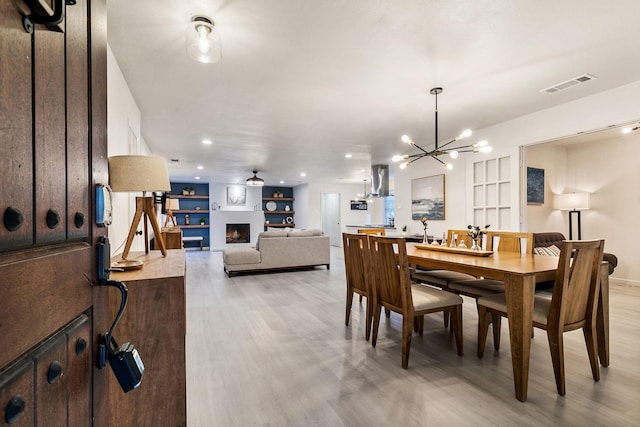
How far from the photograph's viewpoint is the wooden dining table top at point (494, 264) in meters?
2.05

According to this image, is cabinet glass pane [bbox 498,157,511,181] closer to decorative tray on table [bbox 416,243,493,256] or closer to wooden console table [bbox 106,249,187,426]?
decorative tray on table [bbox 416,243,493,256]

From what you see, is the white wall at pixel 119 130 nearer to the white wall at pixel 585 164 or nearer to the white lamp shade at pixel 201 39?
the white lamp shade at pixel 201 39

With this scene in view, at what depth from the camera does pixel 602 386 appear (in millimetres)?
2018

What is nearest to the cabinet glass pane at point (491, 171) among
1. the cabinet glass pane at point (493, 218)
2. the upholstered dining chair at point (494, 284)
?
the cabinet glass pane at point (493, 218)

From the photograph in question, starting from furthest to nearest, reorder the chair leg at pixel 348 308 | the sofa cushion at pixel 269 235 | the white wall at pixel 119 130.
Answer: the sofa cushion at pixel 269 235 < the chair leg at pixel 348 308 < the white wall at pixel 119 130

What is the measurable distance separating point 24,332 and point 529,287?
2.29 meters

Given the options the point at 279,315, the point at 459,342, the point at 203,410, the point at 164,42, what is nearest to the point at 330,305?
the point at 279,315

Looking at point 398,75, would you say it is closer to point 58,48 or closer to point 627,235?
point 58,48

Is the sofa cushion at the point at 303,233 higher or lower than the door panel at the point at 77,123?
lower

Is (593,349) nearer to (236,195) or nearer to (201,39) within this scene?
(201,39)

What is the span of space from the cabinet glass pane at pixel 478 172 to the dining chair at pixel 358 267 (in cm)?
289

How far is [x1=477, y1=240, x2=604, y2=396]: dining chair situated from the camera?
1921 mm

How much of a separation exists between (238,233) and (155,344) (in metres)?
9.90

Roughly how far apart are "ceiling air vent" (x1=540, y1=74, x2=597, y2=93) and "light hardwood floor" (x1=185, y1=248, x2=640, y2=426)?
2.39 m
